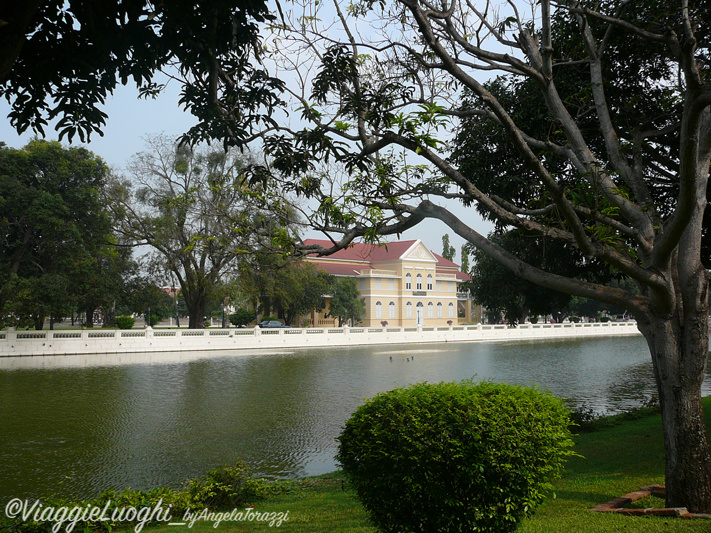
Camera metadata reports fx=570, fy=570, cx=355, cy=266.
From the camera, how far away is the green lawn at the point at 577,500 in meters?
4.34

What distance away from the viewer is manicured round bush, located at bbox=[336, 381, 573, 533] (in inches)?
137

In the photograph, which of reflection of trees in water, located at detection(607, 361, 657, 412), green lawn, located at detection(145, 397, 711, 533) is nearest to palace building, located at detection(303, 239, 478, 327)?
reflection of trees in water, located at detection(607, 361, 657, 412)

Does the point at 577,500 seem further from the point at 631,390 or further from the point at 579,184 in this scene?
the point at 631,390

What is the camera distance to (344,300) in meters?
52.1

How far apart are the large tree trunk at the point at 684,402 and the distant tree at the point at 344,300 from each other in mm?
46083

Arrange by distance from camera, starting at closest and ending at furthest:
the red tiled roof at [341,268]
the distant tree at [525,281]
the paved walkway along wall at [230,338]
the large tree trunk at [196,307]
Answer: the distant tree at [525,281] < the paved walkway along wall at [230,338] < the large tree trunk at [196,307] < the red tiled roof at [341,268]

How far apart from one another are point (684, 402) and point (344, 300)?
47302 millimetres

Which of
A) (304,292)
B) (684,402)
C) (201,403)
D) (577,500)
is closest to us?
(684,402)

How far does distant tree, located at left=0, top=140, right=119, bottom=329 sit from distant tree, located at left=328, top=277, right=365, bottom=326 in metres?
22.3

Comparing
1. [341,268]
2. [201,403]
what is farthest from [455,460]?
[341,268]

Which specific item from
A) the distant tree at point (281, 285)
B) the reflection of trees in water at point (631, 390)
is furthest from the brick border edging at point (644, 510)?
the distant tree at point (281, 285)

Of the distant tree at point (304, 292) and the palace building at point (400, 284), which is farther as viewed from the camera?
the palace building at point (400, 284)

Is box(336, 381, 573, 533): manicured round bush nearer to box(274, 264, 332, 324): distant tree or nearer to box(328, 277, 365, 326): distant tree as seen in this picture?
box(274, 264, 332, 324): distant tree

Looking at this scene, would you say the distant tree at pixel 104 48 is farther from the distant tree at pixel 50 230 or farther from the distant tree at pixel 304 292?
the distant tree at pixel 304 292
